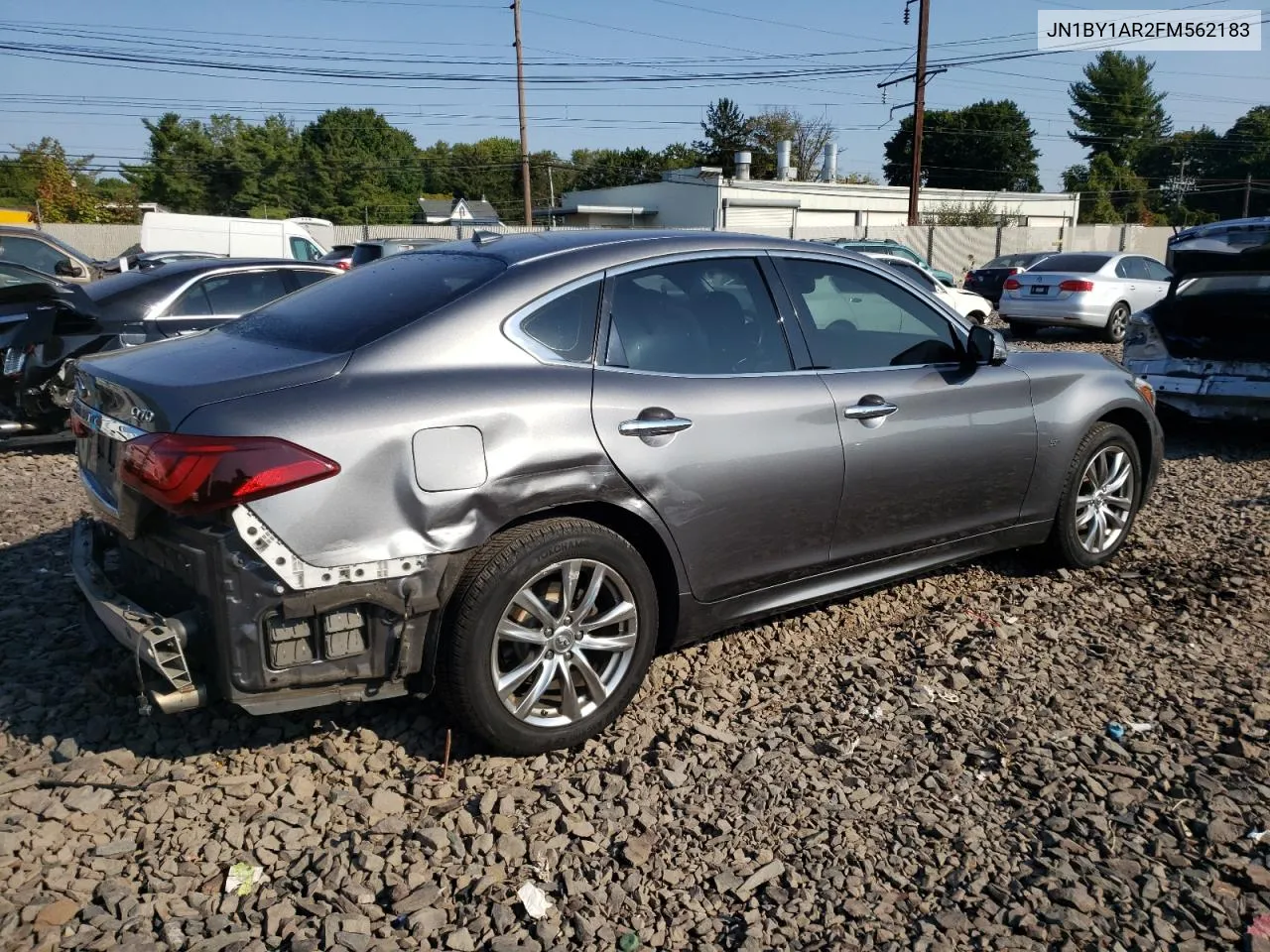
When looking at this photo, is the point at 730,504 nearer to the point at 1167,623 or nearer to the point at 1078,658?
the point at 1078,658

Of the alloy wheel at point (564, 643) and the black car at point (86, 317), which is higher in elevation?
the black car at point (86, 317)

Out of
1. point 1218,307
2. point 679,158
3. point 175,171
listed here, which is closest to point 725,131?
point 679,158

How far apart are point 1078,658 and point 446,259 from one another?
3.02m

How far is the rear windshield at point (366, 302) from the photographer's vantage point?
3.11 metres

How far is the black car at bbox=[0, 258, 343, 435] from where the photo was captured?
6.82 m

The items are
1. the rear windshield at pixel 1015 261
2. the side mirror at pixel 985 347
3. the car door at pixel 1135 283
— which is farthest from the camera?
the rear windshield at pixel 1015 261

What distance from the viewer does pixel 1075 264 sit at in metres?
16.6

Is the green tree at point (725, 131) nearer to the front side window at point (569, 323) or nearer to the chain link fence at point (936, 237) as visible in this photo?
the chain link fence at point (936, 237)

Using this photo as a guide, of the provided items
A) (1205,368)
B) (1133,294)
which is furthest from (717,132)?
(1205,368)

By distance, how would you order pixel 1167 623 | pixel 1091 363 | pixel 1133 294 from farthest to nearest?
pixel 1133 294 → pixel 1091 363 → pixel 1167 623

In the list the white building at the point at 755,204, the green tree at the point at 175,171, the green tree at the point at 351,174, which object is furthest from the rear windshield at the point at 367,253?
the green tree at the point at 175,171

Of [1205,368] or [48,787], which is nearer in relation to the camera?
[48,787]

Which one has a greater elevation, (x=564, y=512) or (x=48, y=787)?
(x=564, y=512)

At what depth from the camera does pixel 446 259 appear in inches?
143
